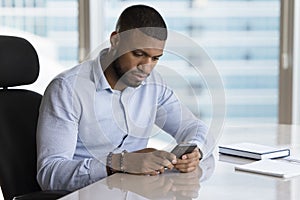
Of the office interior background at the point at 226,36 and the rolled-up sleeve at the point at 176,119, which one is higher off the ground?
Answer: the office interior background at the point at 226,36

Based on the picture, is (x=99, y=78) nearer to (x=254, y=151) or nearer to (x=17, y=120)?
(x=17, y=120)

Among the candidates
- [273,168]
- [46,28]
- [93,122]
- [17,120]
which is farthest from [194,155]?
[46,28]

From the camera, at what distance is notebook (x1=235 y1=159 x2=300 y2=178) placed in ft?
6.44

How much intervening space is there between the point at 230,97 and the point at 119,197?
258 centimetres

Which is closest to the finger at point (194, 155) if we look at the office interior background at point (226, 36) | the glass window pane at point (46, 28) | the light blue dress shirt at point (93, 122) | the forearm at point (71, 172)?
the light blue dress shirt at point (93, 122)

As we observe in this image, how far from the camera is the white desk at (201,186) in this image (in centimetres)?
170

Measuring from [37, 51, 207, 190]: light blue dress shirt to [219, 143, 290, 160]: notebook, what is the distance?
11 centimetres

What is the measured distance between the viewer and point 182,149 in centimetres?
209

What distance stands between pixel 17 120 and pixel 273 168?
102 cm

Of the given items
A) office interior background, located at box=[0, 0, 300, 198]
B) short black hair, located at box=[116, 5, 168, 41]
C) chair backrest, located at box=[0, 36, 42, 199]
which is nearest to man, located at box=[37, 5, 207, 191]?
short black hair, located at box=[116, 5, 168, 41]

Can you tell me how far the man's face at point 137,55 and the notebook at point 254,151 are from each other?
0.49 meters

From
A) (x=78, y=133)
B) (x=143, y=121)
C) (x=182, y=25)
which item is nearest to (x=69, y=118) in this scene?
(x=78, y=133)

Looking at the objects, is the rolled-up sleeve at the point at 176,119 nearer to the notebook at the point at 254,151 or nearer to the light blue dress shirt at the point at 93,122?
the light blue dress shirt at the point at 93,122

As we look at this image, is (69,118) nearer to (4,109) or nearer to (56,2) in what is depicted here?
(4,109)
